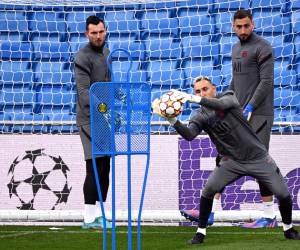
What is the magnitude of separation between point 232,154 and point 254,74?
0.91 meters

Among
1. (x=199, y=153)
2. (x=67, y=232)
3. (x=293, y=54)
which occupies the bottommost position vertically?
(x=67, y=232)

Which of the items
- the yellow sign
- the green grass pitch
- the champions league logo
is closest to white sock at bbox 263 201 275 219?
the green grass pitch

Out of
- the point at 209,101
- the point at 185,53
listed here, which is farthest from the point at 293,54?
the point at 209,101

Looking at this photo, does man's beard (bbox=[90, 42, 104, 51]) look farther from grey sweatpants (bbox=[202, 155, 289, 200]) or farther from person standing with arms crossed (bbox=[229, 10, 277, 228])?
grey sweatpants (bbox=[202, 155, 289, 200])

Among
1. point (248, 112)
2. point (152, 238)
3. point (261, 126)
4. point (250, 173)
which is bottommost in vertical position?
point (152, 238)

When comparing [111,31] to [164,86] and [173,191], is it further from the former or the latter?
[173,191]

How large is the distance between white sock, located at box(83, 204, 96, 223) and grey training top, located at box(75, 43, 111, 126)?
2.17 ft

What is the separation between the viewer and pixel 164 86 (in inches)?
452

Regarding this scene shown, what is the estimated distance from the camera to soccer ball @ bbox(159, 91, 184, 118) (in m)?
5.68

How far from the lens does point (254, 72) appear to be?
7.77 metres

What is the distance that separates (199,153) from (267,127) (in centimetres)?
138

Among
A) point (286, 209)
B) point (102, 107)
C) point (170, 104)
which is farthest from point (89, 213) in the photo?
point (102, 107)

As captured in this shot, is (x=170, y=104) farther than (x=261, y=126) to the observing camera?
No

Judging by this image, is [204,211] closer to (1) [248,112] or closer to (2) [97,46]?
(1) [248,112]
